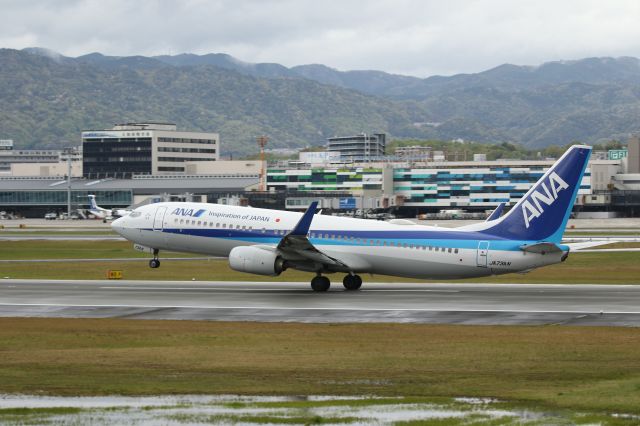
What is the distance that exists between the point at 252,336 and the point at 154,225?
80.6 feet

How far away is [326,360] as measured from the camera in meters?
31.5

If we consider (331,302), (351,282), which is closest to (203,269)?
(351,282)

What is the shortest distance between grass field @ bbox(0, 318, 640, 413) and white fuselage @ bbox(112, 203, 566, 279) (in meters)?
12.0

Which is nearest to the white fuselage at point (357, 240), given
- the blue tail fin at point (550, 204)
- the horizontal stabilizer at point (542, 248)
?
the horizontal stabilizer at point (542, 248)

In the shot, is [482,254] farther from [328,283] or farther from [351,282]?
[328,283]

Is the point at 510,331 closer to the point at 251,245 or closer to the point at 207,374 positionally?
the point at 207,374

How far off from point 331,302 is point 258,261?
16.9 feet

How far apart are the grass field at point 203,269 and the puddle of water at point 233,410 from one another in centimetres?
3699

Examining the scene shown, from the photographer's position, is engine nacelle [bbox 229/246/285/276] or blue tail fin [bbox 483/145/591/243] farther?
engine nacelle [bbox 229/246/285/276]

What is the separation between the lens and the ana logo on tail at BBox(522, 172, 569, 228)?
4844cm

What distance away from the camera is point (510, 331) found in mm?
37656

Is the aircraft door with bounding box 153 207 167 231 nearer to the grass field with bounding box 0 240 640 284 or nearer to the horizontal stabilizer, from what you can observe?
the grass field with bounding box 0 240 640 284

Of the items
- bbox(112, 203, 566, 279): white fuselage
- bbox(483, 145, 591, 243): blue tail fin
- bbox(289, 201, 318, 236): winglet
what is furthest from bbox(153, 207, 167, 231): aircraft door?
bbox(483, 145, 591, 243): blue tail fin

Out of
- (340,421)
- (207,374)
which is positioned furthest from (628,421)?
(207,374)
